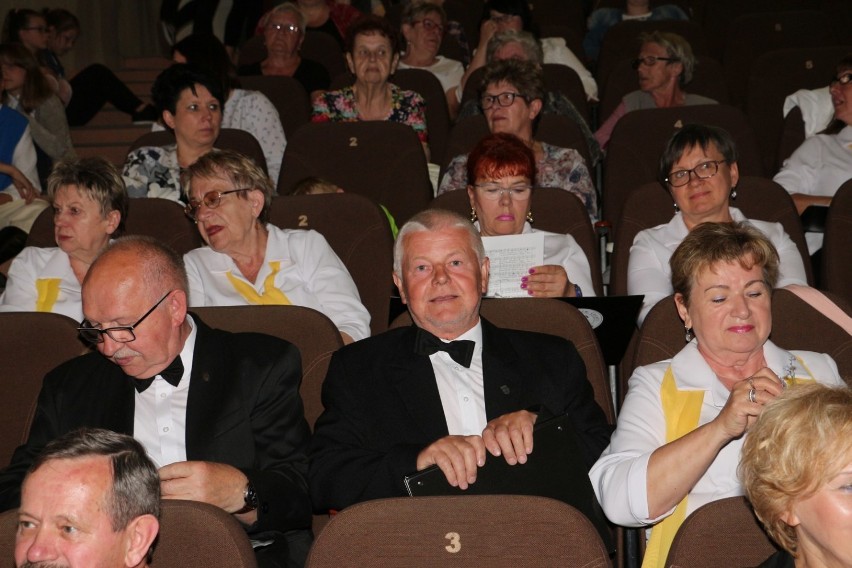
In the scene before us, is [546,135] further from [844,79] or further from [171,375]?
[171,375]

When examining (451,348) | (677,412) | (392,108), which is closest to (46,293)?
(451,348)

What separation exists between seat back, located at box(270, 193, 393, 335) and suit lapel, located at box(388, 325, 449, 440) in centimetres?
112

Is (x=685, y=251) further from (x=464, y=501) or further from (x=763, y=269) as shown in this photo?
(x=464, y=501)

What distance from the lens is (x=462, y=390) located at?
268cm

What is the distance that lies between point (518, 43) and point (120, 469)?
4.13 metres

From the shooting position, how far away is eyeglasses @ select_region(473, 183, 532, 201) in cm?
370

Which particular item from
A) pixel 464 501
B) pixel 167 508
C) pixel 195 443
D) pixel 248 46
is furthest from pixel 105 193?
→ pixel 248 46

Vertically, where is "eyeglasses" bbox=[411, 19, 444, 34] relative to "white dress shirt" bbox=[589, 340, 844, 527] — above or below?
above

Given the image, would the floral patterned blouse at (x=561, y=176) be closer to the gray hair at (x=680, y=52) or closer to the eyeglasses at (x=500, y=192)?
the eyeglasses at (x=500, y=192)

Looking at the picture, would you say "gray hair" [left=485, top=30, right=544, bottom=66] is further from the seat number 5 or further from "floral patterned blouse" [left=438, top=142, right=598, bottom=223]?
the seat number 5

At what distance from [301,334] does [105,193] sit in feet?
3.77

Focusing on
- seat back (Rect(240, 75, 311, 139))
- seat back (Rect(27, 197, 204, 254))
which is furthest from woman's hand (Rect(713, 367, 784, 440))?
seat back (Rect(240, 75, 311, 139))

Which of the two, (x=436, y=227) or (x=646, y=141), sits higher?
(x=646, y=141)

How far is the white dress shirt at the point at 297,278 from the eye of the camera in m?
3.48
